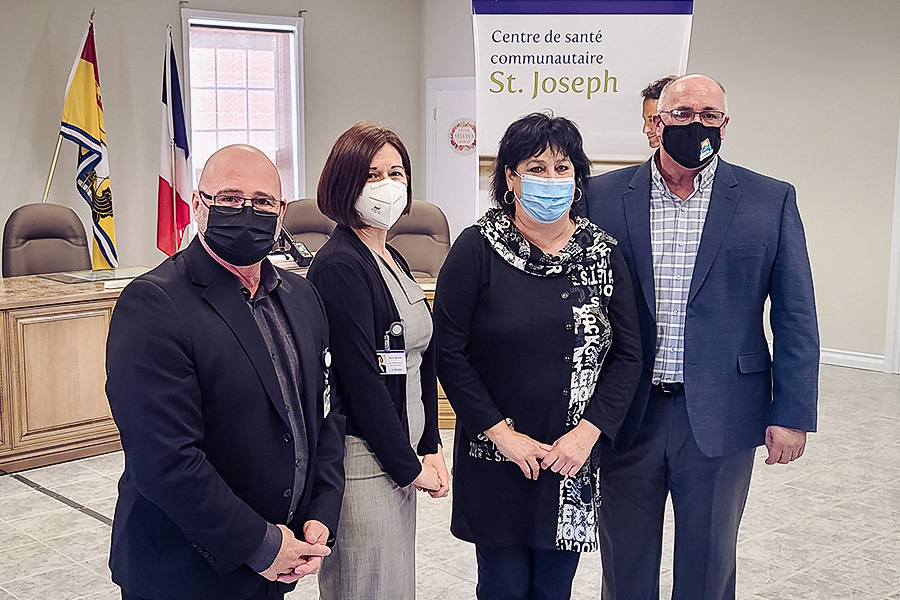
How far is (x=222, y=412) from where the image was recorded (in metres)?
1.67

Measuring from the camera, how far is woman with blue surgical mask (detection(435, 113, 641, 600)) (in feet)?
7.14

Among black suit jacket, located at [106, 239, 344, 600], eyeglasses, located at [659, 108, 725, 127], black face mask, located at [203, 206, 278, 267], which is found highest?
eyeglasses, located at [659, 108, 725, 127]

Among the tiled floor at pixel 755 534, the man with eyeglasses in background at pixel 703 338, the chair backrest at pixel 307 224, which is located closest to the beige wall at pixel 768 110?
the chair backrest at pixel 307 224

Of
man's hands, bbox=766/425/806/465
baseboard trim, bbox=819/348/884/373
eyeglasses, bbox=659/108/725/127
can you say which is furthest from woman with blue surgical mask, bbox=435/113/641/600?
baseboard trim, bbox=819/348/884/373

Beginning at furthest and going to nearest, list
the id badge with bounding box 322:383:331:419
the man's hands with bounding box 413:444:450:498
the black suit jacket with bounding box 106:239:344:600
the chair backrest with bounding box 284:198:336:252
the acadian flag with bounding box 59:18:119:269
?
the acadian flag with bounding box 59:18:119:269
the chair backrest with bounding box 284:198:336:252
the man's hands with bounding box 413:444:450:498
the id badge with bounding box 322:383:331:419
the black suit jacket with bounding box 106:239:344:600

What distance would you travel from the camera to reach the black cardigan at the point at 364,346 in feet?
6.55

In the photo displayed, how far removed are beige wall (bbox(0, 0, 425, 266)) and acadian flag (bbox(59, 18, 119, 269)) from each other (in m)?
0.32

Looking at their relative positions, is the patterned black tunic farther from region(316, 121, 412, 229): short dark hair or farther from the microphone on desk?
the microphone on desk

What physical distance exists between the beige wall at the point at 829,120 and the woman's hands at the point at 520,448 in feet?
17.4

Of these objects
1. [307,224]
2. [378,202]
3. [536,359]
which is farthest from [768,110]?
[378,202]

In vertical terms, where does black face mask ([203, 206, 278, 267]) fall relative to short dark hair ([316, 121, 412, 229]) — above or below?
below

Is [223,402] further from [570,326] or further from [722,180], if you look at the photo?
[722,180]

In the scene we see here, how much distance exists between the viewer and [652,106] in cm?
349

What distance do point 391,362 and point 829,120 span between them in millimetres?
5678
